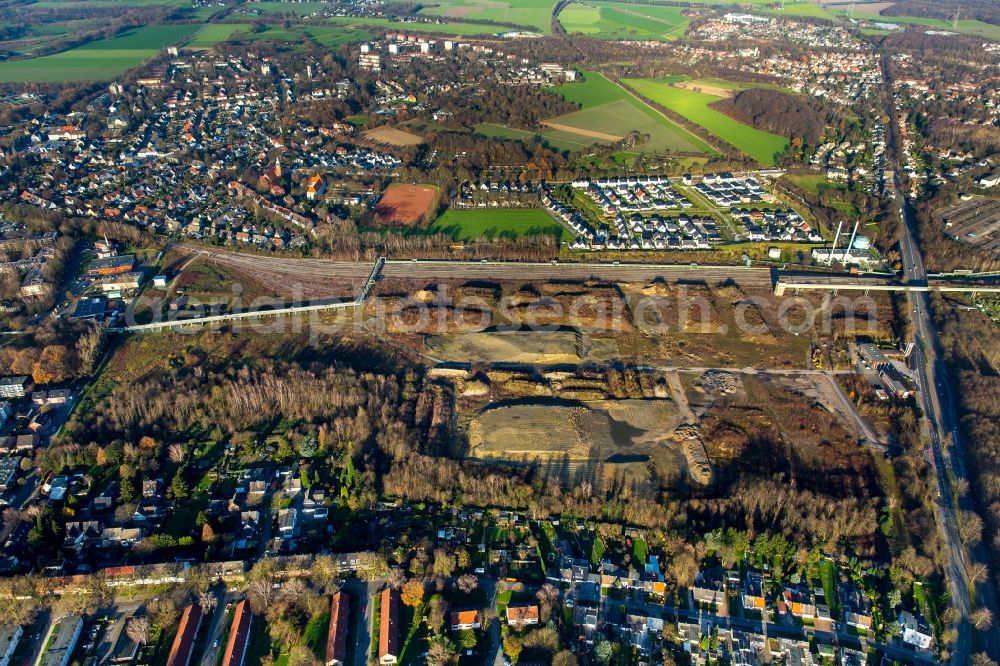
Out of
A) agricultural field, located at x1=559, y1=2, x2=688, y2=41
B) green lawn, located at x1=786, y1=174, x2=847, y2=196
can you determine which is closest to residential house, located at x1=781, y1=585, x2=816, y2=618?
green lawn, located at x1=786, y1=174, x2=847, y2=196

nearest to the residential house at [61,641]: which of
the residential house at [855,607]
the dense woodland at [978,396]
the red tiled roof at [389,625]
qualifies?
the red tiled roof at [389,625]

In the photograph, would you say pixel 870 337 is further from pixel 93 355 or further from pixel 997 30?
pixel 997 30

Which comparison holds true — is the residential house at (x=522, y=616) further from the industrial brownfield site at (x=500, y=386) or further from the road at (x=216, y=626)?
the road at (x=216, y=626)

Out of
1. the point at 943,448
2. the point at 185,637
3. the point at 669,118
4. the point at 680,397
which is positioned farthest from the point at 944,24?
the point at 185,637

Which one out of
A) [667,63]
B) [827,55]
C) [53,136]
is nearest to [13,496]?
[53,136]

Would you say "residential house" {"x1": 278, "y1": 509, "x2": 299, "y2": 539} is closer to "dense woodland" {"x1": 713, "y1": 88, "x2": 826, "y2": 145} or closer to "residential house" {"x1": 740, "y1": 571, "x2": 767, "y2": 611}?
"residential house" {"x1": 740, "y1": 571, "x2": 767, "y2": 611}

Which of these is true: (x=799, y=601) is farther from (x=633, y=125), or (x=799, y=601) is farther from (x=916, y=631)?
(x=633, y=125)
